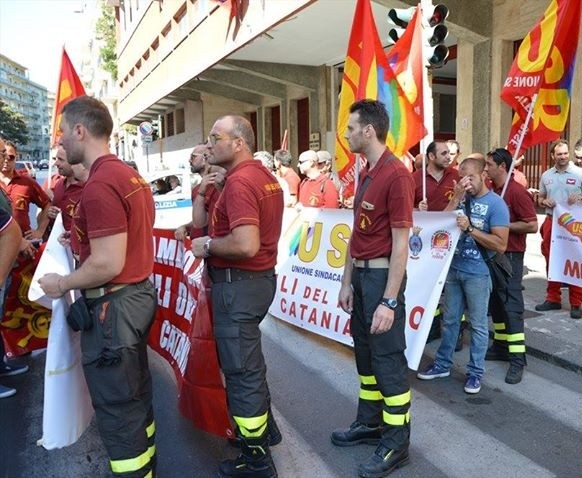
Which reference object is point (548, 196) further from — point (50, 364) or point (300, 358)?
point (50, 364)

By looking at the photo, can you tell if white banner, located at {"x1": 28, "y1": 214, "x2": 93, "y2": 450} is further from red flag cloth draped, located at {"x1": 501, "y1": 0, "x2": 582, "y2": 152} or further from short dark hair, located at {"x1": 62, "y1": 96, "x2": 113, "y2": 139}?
red flag cloth draped, located at {"x1": 501, "y1": 0, "x2": 582, "y2": 152}

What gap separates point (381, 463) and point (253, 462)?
72cm

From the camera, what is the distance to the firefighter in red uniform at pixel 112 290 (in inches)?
97.7

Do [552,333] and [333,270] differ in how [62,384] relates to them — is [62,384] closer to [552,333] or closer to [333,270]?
[333,270]

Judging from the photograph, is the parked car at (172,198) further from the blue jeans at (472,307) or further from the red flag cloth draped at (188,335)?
the blue jeans at (472,307)

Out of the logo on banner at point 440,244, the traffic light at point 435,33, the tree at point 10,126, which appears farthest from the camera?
the tree at point 10,126

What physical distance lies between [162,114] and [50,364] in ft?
113

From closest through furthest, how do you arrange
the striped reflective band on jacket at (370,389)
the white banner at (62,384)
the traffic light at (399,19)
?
the white banner at (62,384) → the striped reflective band on jacket at (370,389) → the traffic light at (399,19)

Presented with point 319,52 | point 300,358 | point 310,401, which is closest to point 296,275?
point 300,358

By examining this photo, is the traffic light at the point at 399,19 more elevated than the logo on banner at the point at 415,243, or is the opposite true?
the traffic light at the point at 399,19

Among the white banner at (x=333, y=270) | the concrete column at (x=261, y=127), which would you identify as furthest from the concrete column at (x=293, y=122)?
the white banner at (x=333, y=270)

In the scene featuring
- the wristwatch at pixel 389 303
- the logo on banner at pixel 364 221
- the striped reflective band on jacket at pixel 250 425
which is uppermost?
the logo on banner at pixel 364 221

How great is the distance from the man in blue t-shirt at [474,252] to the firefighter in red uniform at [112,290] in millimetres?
2537

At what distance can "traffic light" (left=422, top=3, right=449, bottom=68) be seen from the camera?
7.27 m
